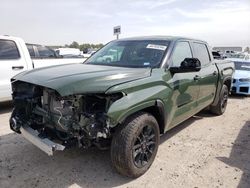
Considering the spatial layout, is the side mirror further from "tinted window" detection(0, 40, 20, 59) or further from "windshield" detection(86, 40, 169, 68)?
"tinted window" detection(0, 40, 20, 59)

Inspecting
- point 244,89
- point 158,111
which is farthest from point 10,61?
point 244,89

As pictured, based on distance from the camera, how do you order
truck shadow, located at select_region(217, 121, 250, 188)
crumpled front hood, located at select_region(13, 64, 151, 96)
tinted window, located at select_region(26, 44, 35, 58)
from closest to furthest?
1. crumpled front hood, located at select_region(13, 64, 151, 96)
2. truck shadow, located at select_region(217, 121, 250, 188)
3. tinted window, located at select_region(26, 44, 35, 58)

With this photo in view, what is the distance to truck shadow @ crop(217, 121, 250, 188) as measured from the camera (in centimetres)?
345

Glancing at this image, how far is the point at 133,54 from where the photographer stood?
13.9 ft

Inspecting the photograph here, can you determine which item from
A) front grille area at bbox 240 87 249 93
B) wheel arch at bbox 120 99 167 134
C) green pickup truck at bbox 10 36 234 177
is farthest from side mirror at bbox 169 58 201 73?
front grille area at bbox 240 87 249 93

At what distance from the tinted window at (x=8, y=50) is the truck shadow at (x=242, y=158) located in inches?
200

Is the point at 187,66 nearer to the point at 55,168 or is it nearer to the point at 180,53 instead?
the point at 180,53

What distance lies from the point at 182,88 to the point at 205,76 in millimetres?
1126

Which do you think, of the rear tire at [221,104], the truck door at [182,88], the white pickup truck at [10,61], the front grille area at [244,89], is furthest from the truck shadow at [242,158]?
the white pickup truck at [10,61]

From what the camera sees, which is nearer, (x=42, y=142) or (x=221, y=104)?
(x=42, y=142)

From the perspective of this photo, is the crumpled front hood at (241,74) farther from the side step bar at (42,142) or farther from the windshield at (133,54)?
the side step bar at (42,142)

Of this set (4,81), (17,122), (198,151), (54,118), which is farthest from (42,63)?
(198,151)

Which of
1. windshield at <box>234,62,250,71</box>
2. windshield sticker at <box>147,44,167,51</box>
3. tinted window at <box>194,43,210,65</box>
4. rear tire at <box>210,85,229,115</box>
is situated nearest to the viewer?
windshield sticker at <box>147,44,167,51</box>

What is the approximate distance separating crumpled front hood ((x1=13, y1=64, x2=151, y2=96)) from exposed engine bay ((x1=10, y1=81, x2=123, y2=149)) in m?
0.10
